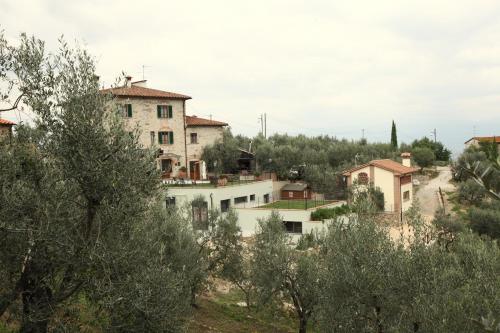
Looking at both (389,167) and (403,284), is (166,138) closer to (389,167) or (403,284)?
(389,167)

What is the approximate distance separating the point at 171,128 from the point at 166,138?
123cm

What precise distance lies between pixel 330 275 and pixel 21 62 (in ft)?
34.0

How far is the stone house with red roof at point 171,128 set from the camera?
1734 inches

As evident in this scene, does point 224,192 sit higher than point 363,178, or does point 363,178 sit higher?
point 363,178

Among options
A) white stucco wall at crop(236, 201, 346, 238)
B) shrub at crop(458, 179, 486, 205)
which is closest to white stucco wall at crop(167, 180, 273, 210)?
white stucco wall at crop(236, 201, 346, 238)

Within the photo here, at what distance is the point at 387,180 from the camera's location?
148ft

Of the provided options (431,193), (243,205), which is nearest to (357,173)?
(243,205)

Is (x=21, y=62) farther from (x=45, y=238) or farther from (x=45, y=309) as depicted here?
(x=45, y=309)

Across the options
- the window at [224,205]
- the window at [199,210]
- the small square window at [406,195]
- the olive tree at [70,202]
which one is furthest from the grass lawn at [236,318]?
the small square window at [406,195]

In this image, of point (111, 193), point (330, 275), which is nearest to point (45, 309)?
point (111, 193)

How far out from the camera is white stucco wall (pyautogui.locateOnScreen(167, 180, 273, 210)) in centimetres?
3762

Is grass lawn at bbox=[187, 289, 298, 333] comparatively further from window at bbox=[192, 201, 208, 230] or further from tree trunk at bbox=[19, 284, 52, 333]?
tree trunk at bbox=[19, 284, 52, 333]

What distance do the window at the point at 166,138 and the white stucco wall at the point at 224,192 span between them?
28.7 ft

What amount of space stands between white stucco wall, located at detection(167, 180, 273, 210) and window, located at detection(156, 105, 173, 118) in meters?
10.5
